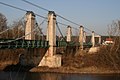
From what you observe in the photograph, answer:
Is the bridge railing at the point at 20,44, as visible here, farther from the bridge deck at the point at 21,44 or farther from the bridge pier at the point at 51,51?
the bridge pier at the point at 51,51

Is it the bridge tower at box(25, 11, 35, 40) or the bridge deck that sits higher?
the bridge tower at box(25, 11, 35, 40)

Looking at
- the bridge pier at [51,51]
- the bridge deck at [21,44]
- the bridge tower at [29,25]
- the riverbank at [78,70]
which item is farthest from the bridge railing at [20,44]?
the riverbank at [78,70]

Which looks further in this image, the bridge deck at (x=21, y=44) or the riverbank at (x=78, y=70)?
the riverbank at (x=78, y=70)

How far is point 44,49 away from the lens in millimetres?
43031

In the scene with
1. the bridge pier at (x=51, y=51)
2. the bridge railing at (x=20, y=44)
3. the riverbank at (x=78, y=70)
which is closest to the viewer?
the bridge railing at (x=20, y=44)

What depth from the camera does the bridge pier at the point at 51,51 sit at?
4197 cm

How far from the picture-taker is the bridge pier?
4197 cm

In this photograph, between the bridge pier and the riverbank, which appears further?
the bridge pier

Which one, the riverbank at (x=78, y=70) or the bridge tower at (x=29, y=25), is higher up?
the bridge tower at (x=29, y=25)

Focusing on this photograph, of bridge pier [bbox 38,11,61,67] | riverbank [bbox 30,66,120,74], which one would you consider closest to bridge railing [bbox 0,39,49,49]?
bridge pier [bbox 38,11,61,67]

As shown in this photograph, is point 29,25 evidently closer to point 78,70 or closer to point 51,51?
point 51,51

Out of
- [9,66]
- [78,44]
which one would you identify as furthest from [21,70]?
[78,44]

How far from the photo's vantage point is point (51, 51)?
139 feet

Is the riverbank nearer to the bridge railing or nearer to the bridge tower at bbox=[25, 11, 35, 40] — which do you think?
the bridge railing
